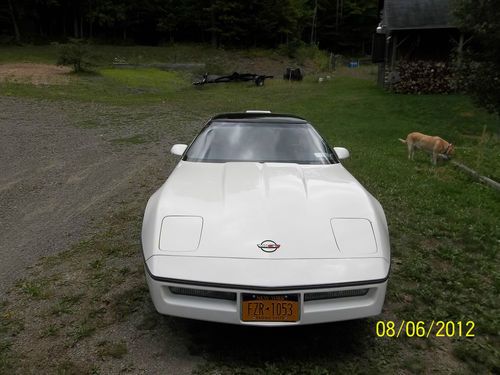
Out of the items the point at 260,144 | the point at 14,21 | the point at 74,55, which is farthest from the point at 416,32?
the point at 14,21

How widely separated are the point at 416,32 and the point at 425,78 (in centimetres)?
A: 409

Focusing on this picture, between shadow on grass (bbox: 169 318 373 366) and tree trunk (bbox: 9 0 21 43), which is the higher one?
tree trunk (bbox: 9 0 21 43)

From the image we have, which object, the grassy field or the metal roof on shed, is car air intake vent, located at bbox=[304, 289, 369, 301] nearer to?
the grassy field

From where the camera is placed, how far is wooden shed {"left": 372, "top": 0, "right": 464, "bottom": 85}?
68.3ft

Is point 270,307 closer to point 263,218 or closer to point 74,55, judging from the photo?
point 263,218

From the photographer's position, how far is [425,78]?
63.4 feet

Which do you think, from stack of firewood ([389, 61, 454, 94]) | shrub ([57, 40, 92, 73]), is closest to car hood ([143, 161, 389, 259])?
stack of firewood ([389, 61, 454, 94])

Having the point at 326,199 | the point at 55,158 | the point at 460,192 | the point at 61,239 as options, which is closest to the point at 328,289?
the point at 326,199

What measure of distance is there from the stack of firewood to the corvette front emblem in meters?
19.1

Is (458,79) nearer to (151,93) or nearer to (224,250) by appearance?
(224,250)

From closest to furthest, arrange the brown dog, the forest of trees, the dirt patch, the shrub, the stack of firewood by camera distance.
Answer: the brown dog → the stack of firewood → the dirt patch → the shrub → the forest of trees

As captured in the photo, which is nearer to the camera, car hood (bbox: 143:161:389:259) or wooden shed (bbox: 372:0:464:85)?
car hood (bbox: 143:161:389:259)

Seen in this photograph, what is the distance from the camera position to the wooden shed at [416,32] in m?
20.8

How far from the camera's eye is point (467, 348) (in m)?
2.69
